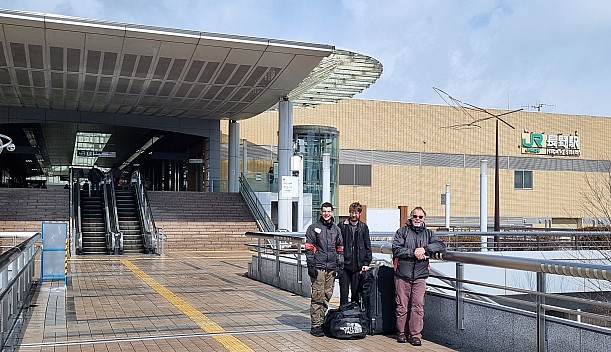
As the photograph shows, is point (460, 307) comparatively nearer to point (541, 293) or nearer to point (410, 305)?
point (410, 305)

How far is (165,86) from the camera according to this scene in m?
28.8

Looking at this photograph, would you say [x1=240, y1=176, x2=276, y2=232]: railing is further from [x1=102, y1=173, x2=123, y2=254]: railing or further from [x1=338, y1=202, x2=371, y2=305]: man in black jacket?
[x1=338, y1=202, x2=371, y2=305]: man in black jacket

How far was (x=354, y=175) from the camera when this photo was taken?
48531 millimetres

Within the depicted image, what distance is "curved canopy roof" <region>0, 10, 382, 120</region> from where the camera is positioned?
72.5 ft

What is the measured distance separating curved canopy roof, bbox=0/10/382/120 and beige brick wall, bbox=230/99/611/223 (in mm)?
14031

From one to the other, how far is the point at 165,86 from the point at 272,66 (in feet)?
18.3

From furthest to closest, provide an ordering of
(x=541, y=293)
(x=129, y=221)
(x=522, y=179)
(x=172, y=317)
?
(x=522, y=179) → (x=129, y=221) → (x=172, y=317) → (x=541, y=293)

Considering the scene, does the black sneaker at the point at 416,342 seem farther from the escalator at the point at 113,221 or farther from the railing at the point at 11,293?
the escalator at the point at 113,221

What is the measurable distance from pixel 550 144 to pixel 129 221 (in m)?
37.0

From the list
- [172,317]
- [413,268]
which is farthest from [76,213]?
[413,268]

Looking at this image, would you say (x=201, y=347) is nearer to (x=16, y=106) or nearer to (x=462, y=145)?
(x=16, y=106)

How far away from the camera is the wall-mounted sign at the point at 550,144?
53562 millimetres

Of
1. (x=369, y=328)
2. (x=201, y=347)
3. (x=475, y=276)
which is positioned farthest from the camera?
(x=475, y=276)

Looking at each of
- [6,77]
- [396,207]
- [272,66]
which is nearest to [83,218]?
[6,77]
